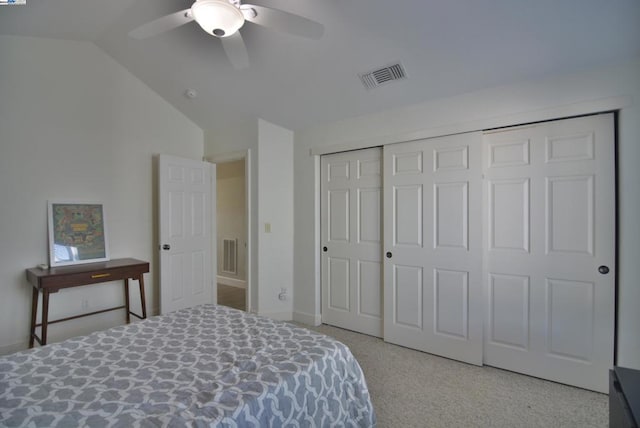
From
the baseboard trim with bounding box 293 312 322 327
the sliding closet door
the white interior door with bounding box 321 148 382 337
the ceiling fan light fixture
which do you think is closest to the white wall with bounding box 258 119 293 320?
the baseboard trim with bounding box 293 312 322 327

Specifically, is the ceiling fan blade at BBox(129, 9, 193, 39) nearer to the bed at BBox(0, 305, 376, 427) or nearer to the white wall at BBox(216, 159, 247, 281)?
the bed at BBox(0, 305, 376, 427)

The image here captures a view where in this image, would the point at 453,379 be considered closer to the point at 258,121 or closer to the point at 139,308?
the point at 258,121

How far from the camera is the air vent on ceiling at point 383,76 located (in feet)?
7.98

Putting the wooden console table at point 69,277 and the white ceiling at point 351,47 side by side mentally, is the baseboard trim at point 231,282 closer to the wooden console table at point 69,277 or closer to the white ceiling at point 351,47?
the wooden console table at point 69,277

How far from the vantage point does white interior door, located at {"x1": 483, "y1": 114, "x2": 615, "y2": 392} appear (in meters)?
2.07

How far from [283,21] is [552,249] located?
8.08 ft

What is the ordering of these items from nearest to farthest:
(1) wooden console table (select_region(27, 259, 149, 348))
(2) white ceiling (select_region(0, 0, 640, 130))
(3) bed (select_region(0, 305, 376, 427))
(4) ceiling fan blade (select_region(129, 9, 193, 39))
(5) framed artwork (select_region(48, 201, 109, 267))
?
(3) bed (select_region(0, 305, 376, 427)), (4) ceiling fan blade (select_region(129, 9, 193, 39)), (2) white ceiling (select_region(0, 0, 640, 130)), (1) wooden console table (select_region(27, 259, 149, 348)), (5) framed artwork (select_region(48, 201, 109, 267))

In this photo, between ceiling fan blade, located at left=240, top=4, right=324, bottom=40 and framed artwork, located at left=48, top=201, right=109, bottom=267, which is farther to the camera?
framed artwork, located at left=48, top=201, right=109, bottom=267

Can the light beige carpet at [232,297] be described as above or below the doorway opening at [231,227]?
below

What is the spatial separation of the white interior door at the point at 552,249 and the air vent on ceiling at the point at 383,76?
0.92 metres

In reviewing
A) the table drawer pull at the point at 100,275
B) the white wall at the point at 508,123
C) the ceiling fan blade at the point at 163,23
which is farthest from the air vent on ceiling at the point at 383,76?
the table drawer pull at the point at 100,275

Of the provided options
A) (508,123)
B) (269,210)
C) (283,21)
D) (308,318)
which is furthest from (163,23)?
(308,318)

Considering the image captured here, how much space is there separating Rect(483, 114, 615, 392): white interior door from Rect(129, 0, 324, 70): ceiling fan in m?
1.81

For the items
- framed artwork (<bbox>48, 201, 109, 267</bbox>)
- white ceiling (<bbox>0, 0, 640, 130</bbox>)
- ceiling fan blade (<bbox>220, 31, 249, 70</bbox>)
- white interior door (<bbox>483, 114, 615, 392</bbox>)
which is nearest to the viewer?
ceiling fan blade (<bbox>220, 31, 249, 70</bbox>)
